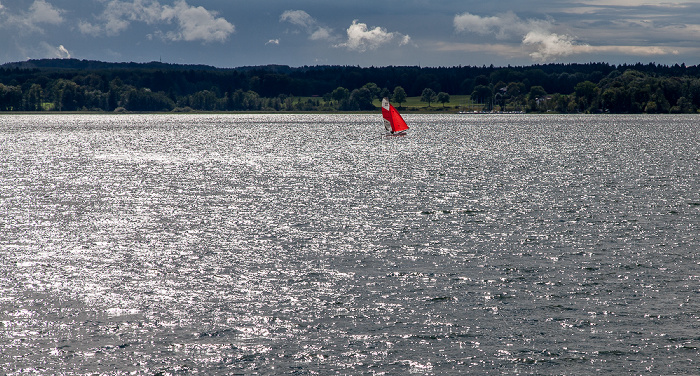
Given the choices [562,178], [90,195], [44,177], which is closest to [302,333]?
[90,195]

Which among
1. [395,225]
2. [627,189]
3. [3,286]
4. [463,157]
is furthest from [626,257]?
[463,157]

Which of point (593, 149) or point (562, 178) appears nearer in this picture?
point (562, 178)

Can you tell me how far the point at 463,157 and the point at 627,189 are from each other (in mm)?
53813

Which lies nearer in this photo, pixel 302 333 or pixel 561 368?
pixel 561 368

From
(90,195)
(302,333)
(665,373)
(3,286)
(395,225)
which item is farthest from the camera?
(90,195)

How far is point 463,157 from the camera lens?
418 ft

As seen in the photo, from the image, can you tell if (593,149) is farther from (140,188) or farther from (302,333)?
(302,333)

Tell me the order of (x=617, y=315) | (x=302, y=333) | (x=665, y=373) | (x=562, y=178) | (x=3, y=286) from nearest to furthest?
(x=665, y=373)
(x=302, y=333)
(x=617, y=315)
(x=3, y=286)
(x=562, y=178)

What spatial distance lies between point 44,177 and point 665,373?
8457 centimetres

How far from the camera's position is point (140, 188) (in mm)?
78750

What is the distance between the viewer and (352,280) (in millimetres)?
35156

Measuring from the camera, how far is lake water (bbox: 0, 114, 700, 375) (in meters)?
24.9

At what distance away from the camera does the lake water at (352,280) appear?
24.9 metres

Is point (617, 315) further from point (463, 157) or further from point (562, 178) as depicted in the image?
point (463, 157)
